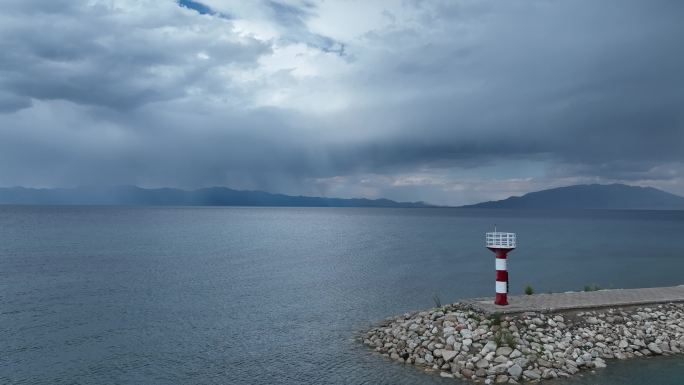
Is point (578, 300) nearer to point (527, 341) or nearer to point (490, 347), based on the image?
point (527, 341)

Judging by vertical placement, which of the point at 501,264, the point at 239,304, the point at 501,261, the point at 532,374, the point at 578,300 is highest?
the point at 501,261

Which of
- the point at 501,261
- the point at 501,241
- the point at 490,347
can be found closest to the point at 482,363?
the point at 490,347

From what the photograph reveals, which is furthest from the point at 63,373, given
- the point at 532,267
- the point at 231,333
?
the point at 532,267

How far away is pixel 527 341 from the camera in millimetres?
20844

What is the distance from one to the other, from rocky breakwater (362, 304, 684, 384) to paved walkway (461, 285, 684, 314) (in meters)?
0.42

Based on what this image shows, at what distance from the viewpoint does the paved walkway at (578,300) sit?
23.4 metres

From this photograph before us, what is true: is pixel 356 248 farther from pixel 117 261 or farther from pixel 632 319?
pixel 632 319

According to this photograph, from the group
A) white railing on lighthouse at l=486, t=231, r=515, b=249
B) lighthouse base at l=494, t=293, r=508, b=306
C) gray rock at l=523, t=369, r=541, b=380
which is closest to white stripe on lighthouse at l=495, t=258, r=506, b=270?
white railing on lighthouse at l=486, t=231, r=515, b=249

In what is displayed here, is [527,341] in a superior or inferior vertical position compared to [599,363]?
superior

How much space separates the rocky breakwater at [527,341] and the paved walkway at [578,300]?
417 mm

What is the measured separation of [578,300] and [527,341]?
21.1ft

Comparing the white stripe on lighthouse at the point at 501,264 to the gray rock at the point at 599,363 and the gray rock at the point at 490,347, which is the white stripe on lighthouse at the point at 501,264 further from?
the gray rock at the point at 599,363

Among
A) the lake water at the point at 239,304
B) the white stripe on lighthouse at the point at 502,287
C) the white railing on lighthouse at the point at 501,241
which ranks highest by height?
the white railing on lighthouse at the point at 501,241

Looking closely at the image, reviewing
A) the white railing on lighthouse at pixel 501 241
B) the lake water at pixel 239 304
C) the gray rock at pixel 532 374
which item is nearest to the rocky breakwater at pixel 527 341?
the gray rock at pixel 532 374
